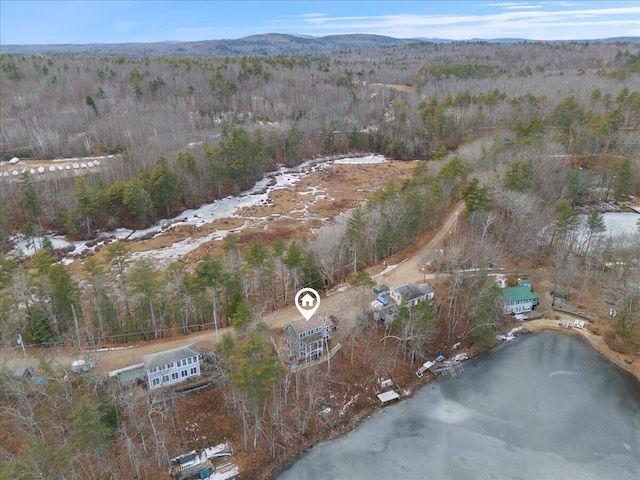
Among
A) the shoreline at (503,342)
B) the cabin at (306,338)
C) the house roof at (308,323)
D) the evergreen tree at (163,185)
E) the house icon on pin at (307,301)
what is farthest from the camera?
the evergreen tree at (163,185)

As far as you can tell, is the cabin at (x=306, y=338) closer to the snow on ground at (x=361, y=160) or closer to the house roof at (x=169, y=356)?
the house roof at (x=169, y=356)

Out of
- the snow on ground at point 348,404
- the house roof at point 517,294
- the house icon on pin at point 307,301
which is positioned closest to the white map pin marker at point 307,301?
the house icon on pin at point 307,301

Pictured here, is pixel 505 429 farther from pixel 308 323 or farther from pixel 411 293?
pixel 308 323

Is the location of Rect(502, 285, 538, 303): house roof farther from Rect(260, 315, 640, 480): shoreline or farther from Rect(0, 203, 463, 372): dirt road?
Rect(0, 203, 463, 372): dirt road

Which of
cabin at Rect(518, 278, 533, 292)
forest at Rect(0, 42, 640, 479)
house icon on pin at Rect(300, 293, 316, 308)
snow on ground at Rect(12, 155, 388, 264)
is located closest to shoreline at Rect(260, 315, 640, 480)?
forest at Rect(0, 42, 640, 479)

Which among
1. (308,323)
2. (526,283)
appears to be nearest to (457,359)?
(526,283)

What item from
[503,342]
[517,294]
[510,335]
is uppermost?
[517,294]

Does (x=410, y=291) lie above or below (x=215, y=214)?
above
